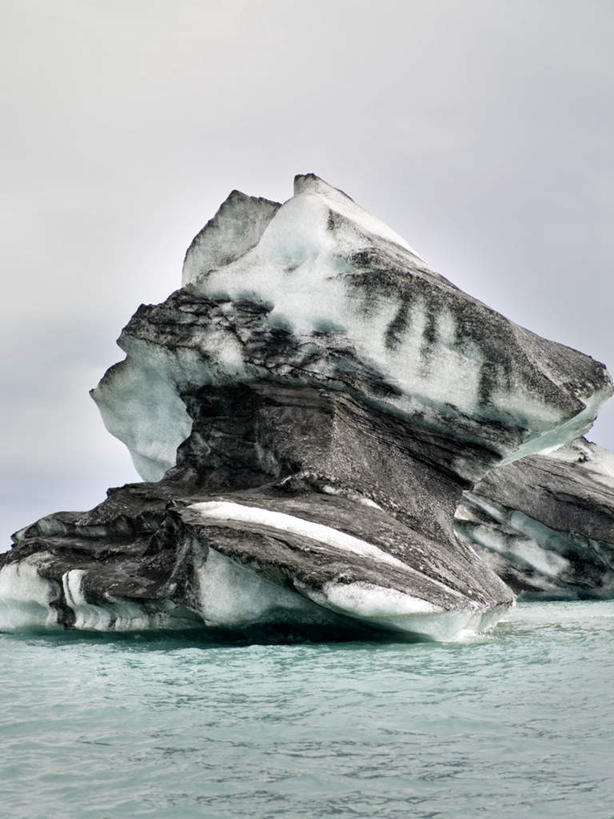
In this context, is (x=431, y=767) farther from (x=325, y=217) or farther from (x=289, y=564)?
(x=325, y=217)

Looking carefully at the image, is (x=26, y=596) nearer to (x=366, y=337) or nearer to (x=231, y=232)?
(x=366, y=337)

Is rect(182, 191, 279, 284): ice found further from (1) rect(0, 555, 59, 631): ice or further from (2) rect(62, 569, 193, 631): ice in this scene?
(2) rect(62, 569, 193, 631): ice

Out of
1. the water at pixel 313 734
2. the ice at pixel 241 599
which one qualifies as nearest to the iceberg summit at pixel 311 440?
the ice at pixel 241 599

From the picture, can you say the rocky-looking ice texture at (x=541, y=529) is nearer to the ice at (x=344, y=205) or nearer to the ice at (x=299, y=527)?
the ice at (x=344, y=205)

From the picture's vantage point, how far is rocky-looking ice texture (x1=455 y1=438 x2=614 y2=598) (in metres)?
21.3

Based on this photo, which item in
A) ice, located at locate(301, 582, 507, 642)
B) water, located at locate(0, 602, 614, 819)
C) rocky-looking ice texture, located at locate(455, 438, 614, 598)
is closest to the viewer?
water, located at locate(0, 602, 614, 819)

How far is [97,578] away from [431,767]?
23.0ft

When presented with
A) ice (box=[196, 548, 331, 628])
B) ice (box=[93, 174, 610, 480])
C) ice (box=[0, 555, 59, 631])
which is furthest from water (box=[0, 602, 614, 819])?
ice (box=[93, 174, 610, 480])

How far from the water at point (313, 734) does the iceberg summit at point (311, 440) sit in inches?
32.7

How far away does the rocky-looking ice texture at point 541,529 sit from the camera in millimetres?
21297

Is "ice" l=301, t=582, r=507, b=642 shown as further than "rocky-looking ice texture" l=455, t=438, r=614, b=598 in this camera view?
No

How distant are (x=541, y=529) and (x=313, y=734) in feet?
55.9

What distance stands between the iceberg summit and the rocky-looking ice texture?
7135 mm

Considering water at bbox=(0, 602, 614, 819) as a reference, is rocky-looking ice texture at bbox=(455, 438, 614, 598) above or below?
above
